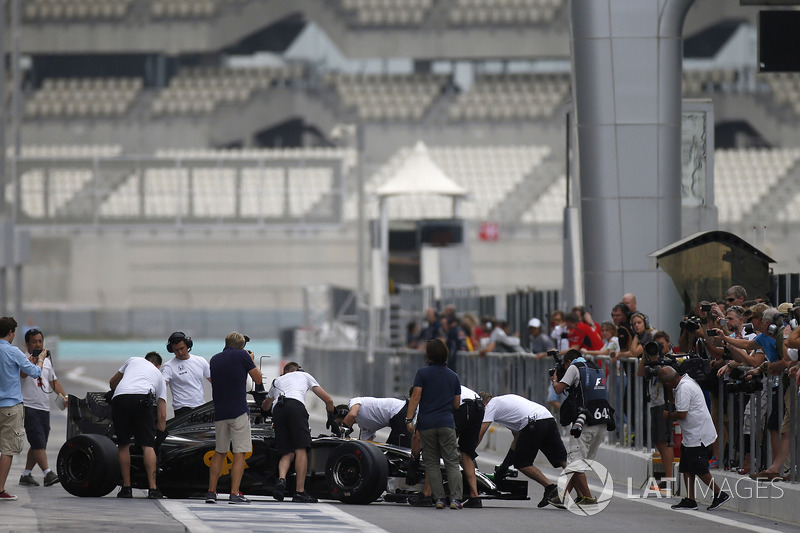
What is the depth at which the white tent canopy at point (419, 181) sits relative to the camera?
37.9 metres

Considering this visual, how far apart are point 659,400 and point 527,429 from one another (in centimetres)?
152

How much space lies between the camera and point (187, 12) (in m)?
63.9

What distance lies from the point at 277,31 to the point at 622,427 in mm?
51493

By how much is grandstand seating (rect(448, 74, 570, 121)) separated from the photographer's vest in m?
47.5

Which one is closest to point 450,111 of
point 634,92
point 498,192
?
point 498,192

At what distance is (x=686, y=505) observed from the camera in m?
13.1

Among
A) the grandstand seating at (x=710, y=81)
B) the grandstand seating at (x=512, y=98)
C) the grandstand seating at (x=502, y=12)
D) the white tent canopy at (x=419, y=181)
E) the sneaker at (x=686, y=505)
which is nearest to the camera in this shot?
the sneaker at (x=686, y=505)

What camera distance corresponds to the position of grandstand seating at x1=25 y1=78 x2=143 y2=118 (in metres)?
62.4

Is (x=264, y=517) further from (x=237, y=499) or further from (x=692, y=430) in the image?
(x=692, y=430)

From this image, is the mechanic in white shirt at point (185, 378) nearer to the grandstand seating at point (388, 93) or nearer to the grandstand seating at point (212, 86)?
the grandstand seating at point (388, 93)

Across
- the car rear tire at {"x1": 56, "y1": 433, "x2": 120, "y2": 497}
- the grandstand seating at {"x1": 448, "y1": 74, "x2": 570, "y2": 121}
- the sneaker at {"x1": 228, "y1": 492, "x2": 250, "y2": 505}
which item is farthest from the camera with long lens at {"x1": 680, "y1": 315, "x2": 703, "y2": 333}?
the grandstand seating at {"x1": 448, "y1": 74, "x2": 570, "y2": 121}

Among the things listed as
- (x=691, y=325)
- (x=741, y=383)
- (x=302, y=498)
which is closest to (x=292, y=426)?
(x=302, y=498)

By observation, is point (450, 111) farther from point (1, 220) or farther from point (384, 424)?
point (384, 424)

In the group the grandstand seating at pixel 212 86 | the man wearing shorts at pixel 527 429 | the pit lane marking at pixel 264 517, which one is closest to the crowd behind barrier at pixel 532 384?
the man wearing shorts at pixel 527 429
